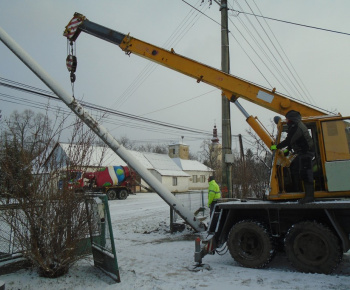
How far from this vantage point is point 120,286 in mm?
4926

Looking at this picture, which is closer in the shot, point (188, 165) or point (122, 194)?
point (122, 194)

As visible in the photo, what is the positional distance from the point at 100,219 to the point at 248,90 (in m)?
4.54

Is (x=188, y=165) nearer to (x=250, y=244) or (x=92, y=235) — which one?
(x=250, y=244)

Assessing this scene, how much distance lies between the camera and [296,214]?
6.00m

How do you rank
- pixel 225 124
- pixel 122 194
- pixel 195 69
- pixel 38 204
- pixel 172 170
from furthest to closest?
pixel 172 170
pixel 122 194
pixel 225 124
pixel 195 69
pixel 38 204

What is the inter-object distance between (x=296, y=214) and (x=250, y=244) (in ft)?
3.50

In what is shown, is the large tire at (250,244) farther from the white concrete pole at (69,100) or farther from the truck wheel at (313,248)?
the white concrete pole at (69,100)

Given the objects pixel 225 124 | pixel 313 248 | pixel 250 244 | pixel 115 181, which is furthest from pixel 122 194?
pixel 313 248

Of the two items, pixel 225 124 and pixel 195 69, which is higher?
pixel 195 69

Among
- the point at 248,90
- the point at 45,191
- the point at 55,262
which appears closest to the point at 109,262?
the point at 55,262

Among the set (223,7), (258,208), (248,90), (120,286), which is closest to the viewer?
(120,286)

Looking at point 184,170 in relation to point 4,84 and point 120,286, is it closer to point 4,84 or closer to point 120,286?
point 4,84

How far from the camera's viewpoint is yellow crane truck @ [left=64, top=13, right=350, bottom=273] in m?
5.47

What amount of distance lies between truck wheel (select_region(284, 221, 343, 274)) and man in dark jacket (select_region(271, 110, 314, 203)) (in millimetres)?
538
